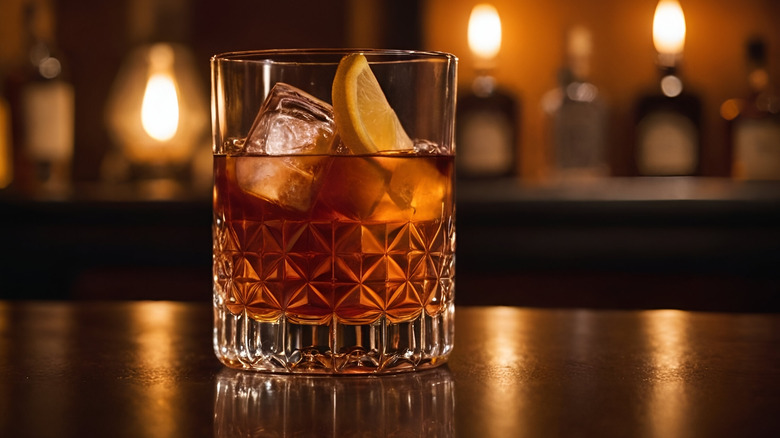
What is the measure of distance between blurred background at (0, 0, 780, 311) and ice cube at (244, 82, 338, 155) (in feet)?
4.63

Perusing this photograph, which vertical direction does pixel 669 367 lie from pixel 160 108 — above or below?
below

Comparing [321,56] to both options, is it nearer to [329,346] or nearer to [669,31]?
[329,346]

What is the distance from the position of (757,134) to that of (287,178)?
6.40 ft

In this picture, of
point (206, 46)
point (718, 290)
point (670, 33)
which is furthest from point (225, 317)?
point (206, 46)

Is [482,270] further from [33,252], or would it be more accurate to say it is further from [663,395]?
[663,395]

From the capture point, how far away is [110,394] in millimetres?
623

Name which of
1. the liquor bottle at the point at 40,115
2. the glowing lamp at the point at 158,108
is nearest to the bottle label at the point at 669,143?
the glowing lamp at the point at 158,108

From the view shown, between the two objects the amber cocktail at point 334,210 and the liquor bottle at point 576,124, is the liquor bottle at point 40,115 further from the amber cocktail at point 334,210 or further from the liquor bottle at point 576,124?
the amber cocktail at point 334,210

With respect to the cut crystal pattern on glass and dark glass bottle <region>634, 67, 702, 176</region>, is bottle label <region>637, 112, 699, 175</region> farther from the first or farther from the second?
the cut crystal pattern on glass

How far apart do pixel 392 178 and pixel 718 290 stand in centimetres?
154

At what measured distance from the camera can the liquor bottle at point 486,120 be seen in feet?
8.52

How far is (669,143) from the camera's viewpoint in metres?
2.53

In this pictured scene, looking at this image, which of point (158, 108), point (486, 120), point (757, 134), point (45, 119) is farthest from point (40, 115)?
point (757, 134)

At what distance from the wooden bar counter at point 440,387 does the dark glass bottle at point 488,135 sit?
5.42ft
